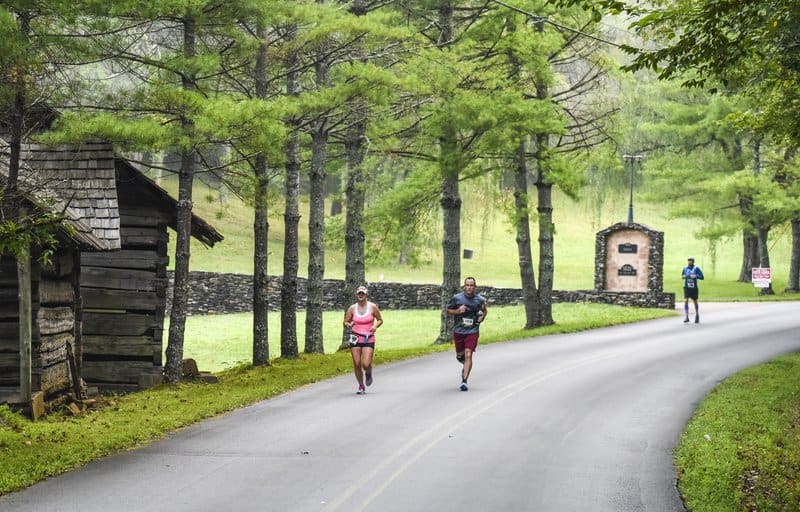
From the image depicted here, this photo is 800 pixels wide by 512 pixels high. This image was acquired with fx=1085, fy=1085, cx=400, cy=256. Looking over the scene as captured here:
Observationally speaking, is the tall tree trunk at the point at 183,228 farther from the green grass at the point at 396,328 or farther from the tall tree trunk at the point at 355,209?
the green grass at the point at 396,328

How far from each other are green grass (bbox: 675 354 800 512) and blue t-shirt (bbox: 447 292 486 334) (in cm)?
385

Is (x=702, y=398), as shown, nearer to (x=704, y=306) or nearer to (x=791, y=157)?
(x=704, y=306)

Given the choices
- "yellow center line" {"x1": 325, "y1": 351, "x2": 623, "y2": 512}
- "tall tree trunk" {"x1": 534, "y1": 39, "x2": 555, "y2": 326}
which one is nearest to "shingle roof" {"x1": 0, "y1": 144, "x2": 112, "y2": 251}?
"yellow center line" {"x1": 325, "y1": 351, "x2": 623, "y2": 512}

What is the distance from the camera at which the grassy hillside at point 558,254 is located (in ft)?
185

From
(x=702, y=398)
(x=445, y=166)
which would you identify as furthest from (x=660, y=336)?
(x=702, y=398)

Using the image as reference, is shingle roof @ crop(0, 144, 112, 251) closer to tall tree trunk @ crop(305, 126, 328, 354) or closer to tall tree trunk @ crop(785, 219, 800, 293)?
tall tree trunk @ crop(305, 126, 328, 354)

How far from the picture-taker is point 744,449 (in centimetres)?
1304

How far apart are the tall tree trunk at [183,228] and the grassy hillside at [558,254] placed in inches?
1038

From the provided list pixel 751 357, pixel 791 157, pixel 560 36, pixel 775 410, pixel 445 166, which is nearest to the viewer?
pixel 775 410

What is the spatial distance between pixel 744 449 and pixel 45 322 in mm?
Answer: 10884

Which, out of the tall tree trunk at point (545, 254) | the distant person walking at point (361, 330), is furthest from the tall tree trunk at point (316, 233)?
the tall tree trunk at point (545, 254)

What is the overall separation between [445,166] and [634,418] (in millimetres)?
11604

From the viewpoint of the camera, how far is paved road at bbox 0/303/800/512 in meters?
10.1

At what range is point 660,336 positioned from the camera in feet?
93.1
